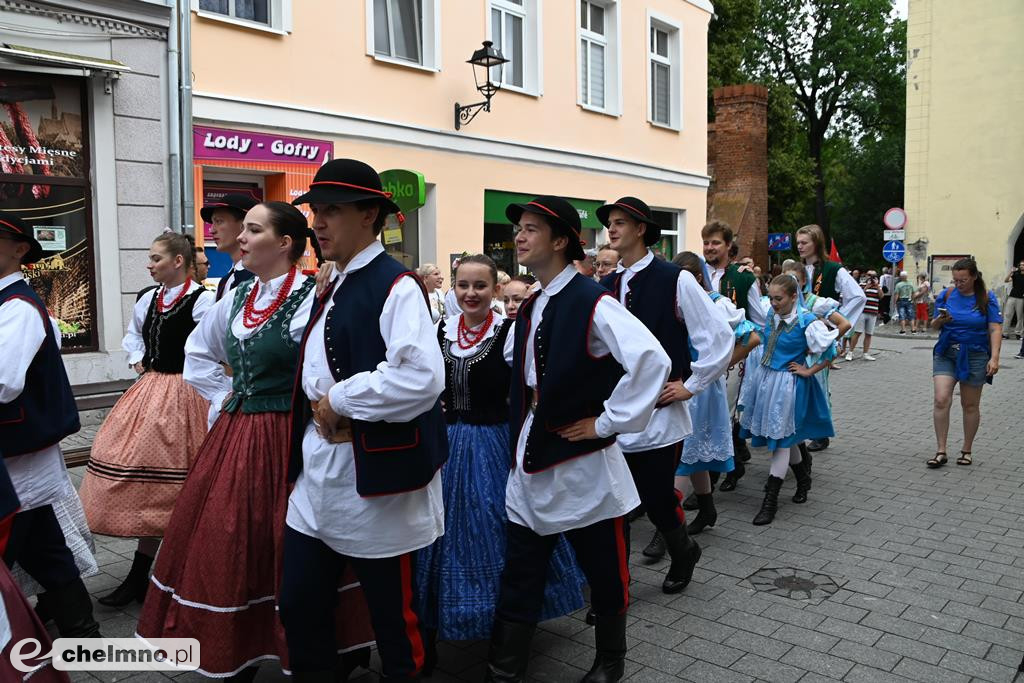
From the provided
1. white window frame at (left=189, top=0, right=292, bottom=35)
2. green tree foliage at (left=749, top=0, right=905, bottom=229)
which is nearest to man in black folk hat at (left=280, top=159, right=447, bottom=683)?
white window frame at (left=189, top=0, right=292, bottom=35)

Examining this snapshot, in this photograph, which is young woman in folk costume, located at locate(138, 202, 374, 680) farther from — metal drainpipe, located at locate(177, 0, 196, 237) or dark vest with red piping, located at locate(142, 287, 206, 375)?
metal drainpipe, located at locate(177, 0, 196, 237)

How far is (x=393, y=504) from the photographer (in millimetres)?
2992

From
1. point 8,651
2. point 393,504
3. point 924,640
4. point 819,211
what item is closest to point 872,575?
point 924,640

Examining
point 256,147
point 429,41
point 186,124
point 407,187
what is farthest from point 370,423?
point 429,41

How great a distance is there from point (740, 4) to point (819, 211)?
59.8ft

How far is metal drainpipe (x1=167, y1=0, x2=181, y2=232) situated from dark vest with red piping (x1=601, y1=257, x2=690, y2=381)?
6.54 m

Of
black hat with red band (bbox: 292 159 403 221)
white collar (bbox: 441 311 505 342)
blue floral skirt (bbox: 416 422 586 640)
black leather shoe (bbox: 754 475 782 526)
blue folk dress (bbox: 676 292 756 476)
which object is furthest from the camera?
black leather shoe (bbox: 754 475 782 526)

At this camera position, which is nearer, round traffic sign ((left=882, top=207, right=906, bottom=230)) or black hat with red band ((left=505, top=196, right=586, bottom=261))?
black hat with red band ((left=505, top=196, right=586, bottom=261))

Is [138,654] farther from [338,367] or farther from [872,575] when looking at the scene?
[872,575]

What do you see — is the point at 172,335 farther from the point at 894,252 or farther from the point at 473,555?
the point at 894,252

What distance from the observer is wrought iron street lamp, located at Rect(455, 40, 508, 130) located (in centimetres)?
1227

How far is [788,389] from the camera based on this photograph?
21.3ft

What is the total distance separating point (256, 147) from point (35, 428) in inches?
291

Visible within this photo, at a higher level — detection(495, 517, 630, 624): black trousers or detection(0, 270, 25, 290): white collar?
detection(0, 270, 25, 290): white collar
